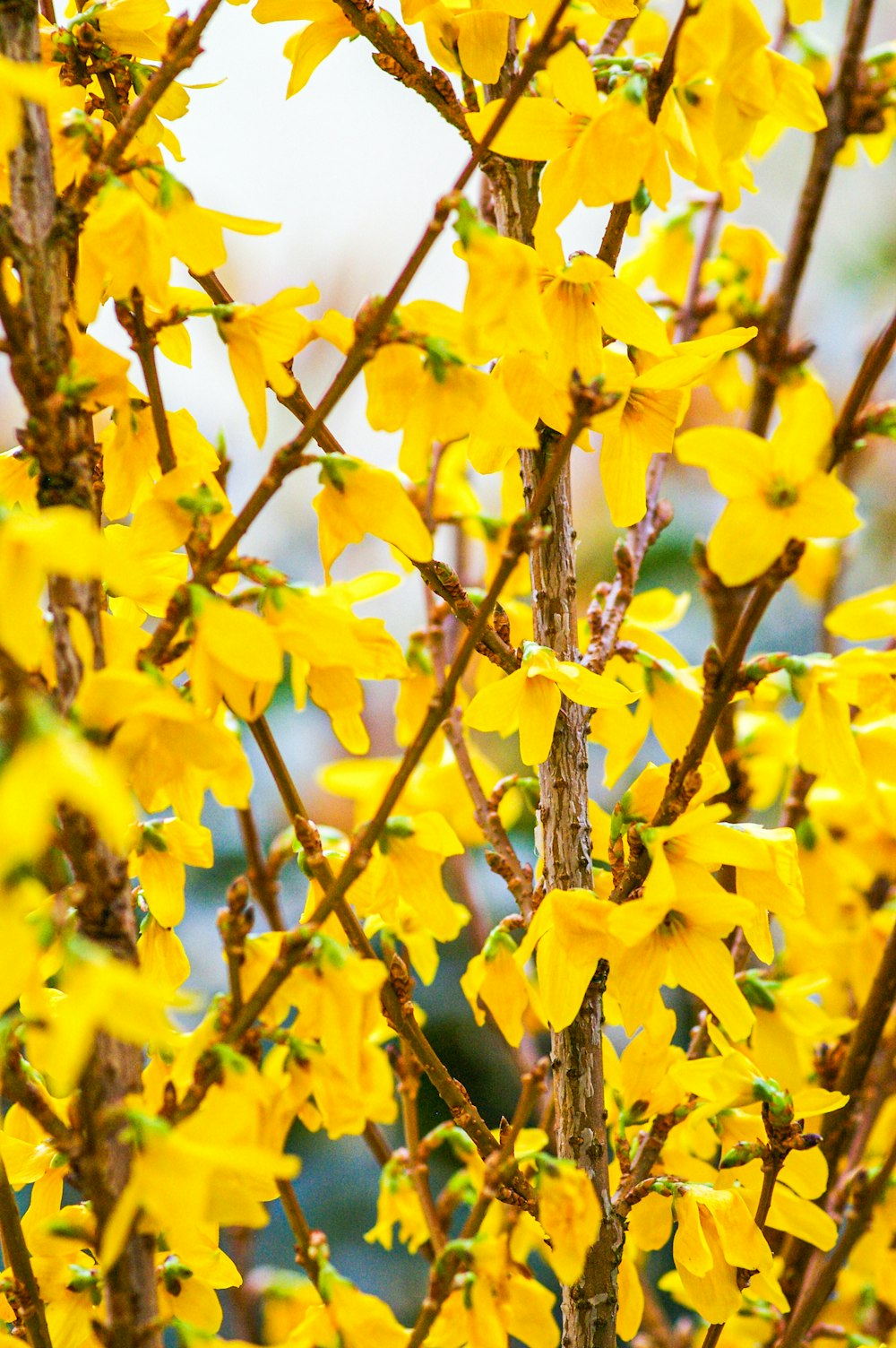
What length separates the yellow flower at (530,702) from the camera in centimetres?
54

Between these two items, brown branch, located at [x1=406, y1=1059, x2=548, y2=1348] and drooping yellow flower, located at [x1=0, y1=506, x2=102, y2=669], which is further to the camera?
brown branch, located at [x1=406, y1=1059, x2=548, y2=1348]

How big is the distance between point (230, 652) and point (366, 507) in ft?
0.35

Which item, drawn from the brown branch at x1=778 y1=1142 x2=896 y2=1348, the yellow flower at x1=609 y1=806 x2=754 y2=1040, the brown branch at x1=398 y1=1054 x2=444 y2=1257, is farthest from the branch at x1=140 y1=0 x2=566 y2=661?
the brown branch at x1=778 y1=1142 x2=896 y2=1348

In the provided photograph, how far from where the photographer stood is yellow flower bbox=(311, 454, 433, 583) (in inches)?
18.1

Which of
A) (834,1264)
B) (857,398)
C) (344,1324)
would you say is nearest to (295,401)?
(857,398)

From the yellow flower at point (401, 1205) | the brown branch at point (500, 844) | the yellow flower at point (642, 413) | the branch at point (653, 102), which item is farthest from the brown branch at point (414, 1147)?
the branch at point (653, 102)

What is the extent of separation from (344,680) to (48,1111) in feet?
0.62

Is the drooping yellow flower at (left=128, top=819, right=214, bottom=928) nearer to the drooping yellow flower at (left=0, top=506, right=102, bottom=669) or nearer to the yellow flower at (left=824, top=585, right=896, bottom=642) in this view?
the drooping yellow flower at (left=0, top=506, right=102, bottom=669)

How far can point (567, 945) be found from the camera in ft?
1.71

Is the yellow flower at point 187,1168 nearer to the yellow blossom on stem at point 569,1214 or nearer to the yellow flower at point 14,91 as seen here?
the yellow blossom on stem at point 569,1214

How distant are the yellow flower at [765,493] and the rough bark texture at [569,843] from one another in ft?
0.48

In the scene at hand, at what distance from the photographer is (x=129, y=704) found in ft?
1.17

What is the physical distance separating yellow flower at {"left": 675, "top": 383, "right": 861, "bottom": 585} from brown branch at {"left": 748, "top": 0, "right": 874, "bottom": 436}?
17.1 inches

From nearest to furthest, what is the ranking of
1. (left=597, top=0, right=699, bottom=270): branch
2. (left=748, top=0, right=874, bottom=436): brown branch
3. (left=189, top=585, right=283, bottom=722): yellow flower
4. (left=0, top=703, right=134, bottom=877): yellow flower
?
(left=0, top=703, right=134, bottom=877): yellow flower
(left=189, top=585, right=283, bottom=722): yellow flower
(left=597, top=0, right=699, bottom=270): branch
(left=748, top=0, right=874, bottom=436): brown branch
